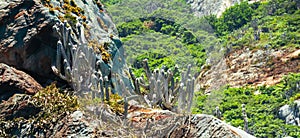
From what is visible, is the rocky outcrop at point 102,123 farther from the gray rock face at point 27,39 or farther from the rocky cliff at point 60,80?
the gray rock face at point 27,39

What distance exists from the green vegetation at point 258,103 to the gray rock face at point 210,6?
112ft

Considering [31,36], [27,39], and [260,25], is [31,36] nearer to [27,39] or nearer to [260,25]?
[27,39]

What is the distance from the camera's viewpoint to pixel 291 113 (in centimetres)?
4291

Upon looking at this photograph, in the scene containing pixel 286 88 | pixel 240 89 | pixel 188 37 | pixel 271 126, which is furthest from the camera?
pixel 188 37

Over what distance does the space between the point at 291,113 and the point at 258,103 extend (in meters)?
5.25

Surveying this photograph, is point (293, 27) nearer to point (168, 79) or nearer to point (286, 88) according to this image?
point (286, 88)

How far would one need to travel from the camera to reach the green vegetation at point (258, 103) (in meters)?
41.3

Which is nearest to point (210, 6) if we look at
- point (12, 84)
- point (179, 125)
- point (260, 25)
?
point (260, 25)

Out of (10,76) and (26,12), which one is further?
(26,12)

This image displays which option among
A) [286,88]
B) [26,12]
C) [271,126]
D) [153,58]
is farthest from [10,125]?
[153,58]

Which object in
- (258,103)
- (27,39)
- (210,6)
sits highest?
(210,6)

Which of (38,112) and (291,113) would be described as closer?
(38,112)

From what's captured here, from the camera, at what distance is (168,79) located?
10305 millimetres

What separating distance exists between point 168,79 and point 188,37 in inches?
2377
